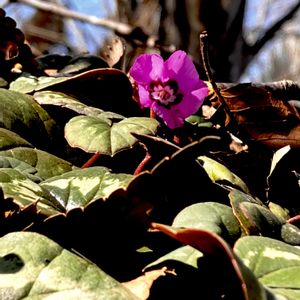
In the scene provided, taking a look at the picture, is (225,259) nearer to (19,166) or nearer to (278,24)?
(19,166)

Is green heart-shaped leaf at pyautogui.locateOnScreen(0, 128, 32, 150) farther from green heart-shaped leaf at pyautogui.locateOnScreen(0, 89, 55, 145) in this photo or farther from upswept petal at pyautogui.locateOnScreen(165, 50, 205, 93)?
upswept petal at pyautogui.locateOnScreen(165, 50, 205, 93)

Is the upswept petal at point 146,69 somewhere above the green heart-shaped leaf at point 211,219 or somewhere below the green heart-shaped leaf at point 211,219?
above

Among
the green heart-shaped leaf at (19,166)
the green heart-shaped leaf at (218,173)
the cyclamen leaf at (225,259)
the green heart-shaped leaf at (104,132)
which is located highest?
the cyclamen leaf at (225,259)

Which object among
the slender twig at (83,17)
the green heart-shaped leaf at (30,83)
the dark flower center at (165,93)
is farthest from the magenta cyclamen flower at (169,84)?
the slender twig at (83,17)

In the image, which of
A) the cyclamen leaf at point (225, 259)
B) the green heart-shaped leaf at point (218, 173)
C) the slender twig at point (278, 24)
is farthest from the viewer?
the slender twig at point (278, 24)

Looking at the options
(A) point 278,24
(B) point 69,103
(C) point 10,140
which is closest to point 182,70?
(B) point 69,103

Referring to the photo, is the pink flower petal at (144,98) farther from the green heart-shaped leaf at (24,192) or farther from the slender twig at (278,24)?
the slender twig at (278,24)

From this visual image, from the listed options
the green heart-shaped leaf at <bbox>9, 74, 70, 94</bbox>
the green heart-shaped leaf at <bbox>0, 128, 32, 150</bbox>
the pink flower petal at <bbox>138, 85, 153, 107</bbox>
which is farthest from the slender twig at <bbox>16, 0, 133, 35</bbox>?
the green heart-shaped leaf at <bbox>0, 128, 32, 150</bbox>
